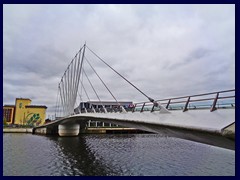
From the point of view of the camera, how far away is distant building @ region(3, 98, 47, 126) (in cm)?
8506

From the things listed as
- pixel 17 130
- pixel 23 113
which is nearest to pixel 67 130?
pixel 17 130

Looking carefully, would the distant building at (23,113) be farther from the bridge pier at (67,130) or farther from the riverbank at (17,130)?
the bridge pier at (67,130)

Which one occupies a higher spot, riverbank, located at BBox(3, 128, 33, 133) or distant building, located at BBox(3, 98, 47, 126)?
distant building, located at BBox(3, 98, 47, 126)

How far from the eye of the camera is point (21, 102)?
286 feet

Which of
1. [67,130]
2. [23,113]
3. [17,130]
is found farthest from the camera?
[23,113]

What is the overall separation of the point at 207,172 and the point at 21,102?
279ft

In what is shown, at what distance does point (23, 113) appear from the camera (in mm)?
86188

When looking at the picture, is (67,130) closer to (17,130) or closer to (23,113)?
(17,130)

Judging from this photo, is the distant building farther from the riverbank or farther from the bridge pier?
the bridge pier

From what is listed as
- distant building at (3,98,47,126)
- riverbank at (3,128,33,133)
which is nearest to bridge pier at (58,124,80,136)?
riverbank at (3,128,33,133)

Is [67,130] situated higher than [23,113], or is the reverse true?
[23,113]

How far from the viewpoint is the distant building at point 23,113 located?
279 ft
